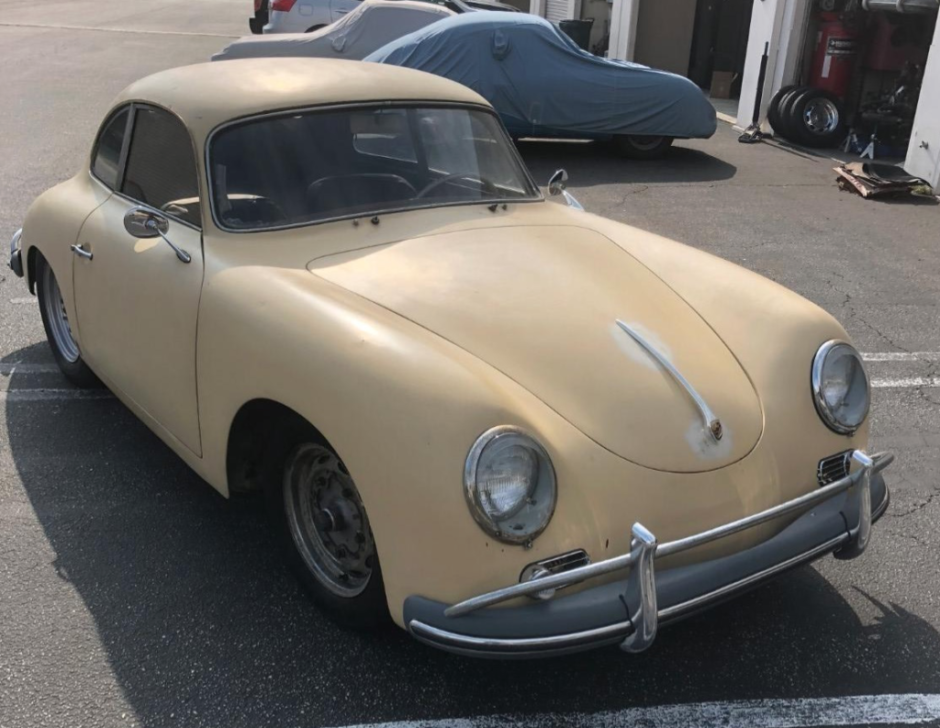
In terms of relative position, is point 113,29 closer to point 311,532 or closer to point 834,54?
point 834,54

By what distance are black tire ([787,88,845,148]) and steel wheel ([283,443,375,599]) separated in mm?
11008

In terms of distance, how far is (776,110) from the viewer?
490 inches

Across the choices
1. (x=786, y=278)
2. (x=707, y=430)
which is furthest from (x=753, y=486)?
(x=786, y=278)

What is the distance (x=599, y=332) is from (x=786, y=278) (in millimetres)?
4348

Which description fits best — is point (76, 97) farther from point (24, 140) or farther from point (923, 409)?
point (923, 409)

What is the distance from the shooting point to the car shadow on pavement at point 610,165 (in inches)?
395

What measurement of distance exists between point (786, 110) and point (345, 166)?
1026cm

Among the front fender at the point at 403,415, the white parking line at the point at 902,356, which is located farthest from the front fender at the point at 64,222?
the white parking line at the point at 902,356

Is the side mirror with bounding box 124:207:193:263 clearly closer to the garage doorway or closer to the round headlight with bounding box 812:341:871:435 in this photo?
the round headlight with bounding box 812:341:871:435

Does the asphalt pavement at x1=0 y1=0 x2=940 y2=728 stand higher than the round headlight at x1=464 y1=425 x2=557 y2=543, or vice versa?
the round headlight at x1=464 y1=425 x2=557 y2=543

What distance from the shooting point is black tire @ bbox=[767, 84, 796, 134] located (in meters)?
12.4

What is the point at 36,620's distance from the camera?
296cm

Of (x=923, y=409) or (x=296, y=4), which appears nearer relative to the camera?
(x=923, y=409)

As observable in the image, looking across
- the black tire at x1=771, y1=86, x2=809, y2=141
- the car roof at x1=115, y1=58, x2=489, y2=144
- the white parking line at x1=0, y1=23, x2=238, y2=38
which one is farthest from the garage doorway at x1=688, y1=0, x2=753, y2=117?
the car roof at x1=115, y1=58, x2=489, y2=144
